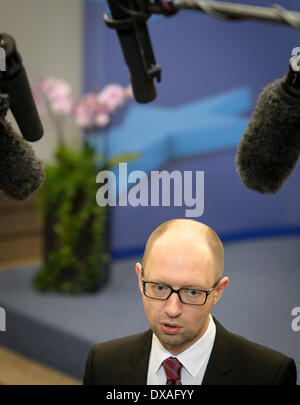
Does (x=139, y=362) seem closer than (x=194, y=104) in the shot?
Yes

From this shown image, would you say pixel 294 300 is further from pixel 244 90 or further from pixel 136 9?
pixel 244 90

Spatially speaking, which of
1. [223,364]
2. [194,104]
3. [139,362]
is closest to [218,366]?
[223,364]

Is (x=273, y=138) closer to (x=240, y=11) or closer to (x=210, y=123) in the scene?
(x=240, y=11)

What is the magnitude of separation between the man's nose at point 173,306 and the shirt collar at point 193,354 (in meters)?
0.08

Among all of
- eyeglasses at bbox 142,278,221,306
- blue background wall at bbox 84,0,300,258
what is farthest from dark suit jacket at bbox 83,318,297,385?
blue background wall at bbox 84,0,300,258

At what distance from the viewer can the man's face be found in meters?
0.84

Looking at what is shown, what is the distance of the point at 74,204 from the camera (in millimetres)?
2982

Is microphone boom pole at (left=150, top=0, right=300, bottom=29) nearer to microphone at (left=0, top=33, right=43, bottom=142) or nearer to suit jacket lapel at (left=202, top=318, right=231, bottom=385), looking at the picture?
microphone at (left=0, top=33, right=43, bottom=142)

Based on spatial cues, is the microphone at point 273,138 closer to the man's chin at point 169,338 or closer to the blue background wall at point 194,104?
the man's chin at point 169,338

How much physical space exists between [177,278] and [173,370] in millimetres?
140

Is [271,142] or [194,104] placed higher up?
[194,104]
